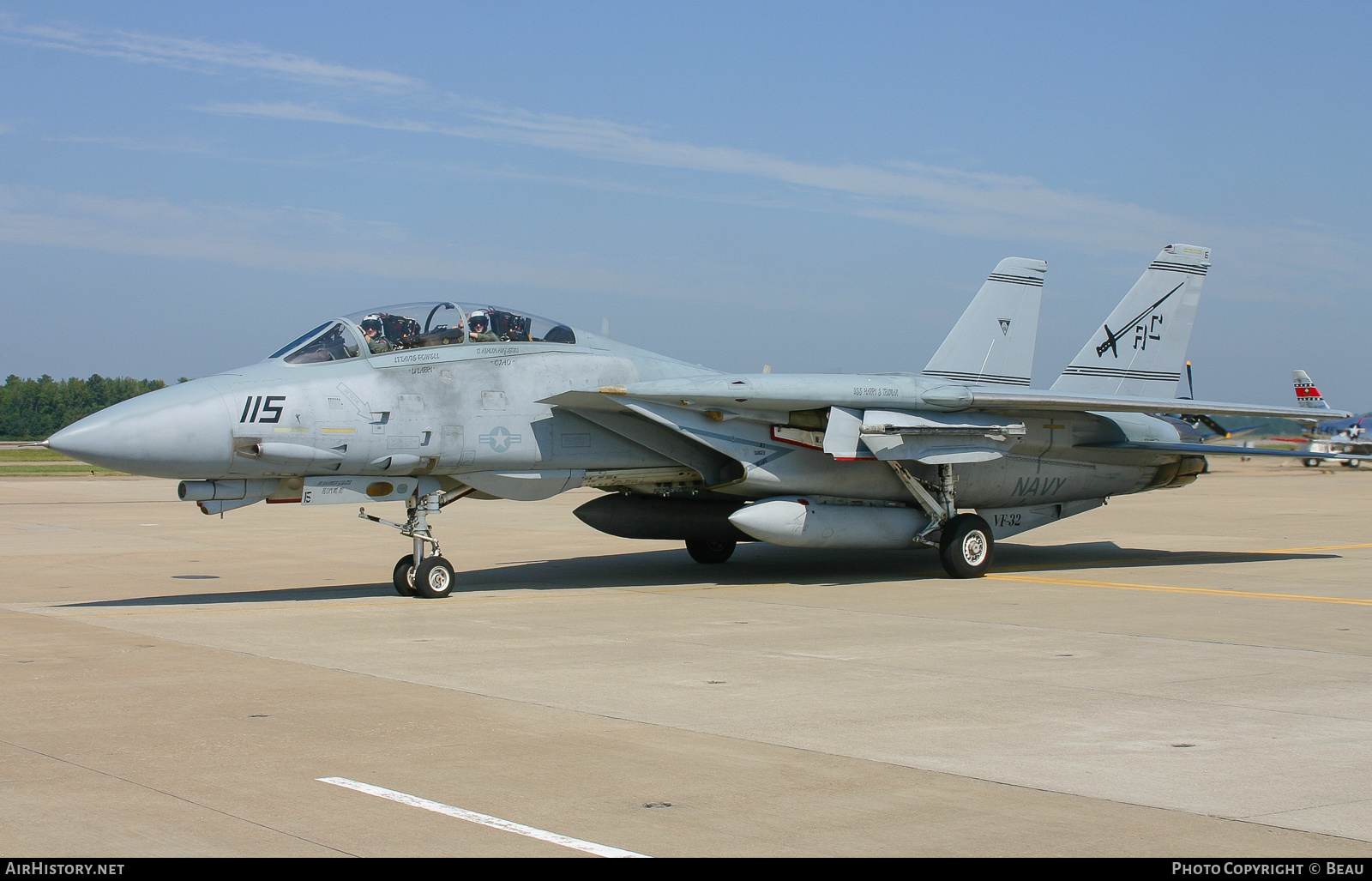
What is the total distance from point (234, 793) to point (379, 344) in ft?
24.4

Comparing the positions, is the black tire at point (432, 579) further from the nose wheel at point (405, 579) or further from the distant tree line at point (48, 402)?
the distant tree line at point (48, 402)

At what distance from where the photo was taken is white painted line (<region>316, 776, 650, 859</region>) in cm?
446

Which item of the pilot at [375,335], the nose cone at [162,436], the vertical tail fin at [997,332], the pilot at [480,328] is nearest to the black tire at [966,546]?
the vertical tail fin at [997,332]

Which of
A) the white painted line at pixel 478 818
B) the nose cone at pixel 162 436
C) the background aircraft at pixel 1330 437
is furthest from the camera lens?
the background aircraft at pixel 1330 437

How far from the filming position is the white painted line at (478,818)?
446 centimetres

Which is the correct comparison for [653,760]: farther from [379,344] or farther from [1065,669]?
[379,344]

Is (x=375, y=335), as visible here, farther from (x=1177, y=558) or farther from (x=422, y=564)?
(x=1177, y=558)

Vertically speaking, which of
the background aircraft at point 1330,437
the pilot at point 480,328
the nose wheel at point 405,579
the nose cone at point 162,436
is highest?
the background aircraft at point 1330,437

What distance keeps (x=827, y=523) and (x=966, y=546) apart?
1.87 meters

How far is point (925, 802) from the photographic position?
5.14m

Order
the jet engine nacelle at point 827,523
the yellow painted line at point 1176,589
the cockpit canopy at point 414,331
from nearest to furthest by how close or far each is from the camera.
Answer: the cockpit canopy at point 414,331, the yellow painted line at point 1176,589, the jet engine nacelle at point 827,523

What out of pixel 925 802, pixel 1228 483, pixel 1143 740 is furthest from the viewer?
pixel 1228 483

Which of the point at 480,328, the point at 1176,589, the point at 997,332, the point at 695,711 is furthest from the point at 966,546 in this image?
the point at 695,711
